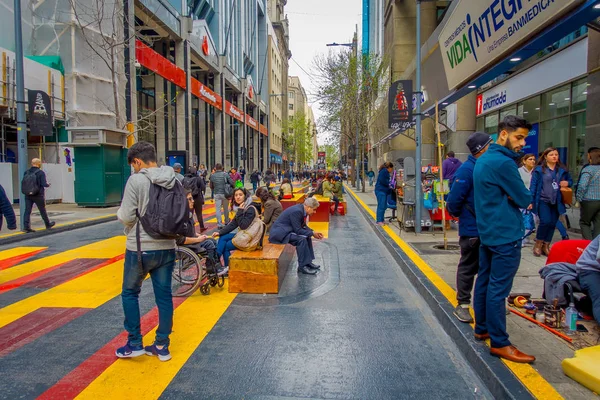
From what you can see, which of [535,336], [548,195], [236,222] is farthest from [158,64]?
[535,336]

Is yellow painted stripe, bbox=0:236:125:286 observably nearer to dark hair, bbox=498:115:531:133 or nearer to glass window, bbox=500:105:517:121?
dark hair, bbox=498:115:531:133

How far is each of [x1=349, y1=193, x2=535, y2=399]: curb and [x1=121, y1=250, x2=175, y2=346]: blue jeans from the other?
2.67 m

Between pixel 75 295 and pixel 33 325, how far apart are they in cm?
119

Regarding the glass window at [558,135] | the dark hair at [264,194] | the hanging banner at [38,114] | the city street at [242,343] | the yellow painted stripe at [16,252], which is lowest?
the city street at [242,343]

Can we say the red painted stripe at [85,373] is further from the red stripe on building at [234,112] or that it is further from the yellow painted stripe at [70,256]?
the red stripe on building at [234,112]

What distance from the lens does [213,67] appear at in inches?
1457

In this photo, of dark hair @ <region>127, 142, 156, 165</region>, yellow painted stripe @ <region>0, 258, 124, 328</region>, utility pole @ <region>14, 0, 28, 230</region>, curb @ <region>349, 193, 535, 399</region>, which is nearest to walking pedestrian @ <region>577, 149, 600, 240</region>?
curb @ <region>349, 193, 535, 399</region>

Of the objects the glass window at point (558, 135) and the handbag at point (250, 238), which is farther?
the glass window at point (558, 135)

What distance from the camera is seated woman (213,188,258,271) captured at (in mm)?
6539

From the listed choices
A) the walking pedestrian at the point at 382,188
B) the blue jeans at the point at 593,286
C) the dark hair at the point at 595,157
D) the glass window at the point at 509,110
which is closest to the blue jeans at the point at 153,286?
the blue jeans at the point at 593,286

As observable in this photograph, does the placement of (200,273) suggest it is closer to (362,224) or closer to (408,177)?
(408,177)

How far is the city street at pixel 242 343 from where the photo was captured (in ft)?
11.4

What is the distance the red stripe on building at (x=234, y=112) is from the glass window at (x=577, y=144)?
3473 cm

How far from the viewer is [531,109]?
45.1 ft
